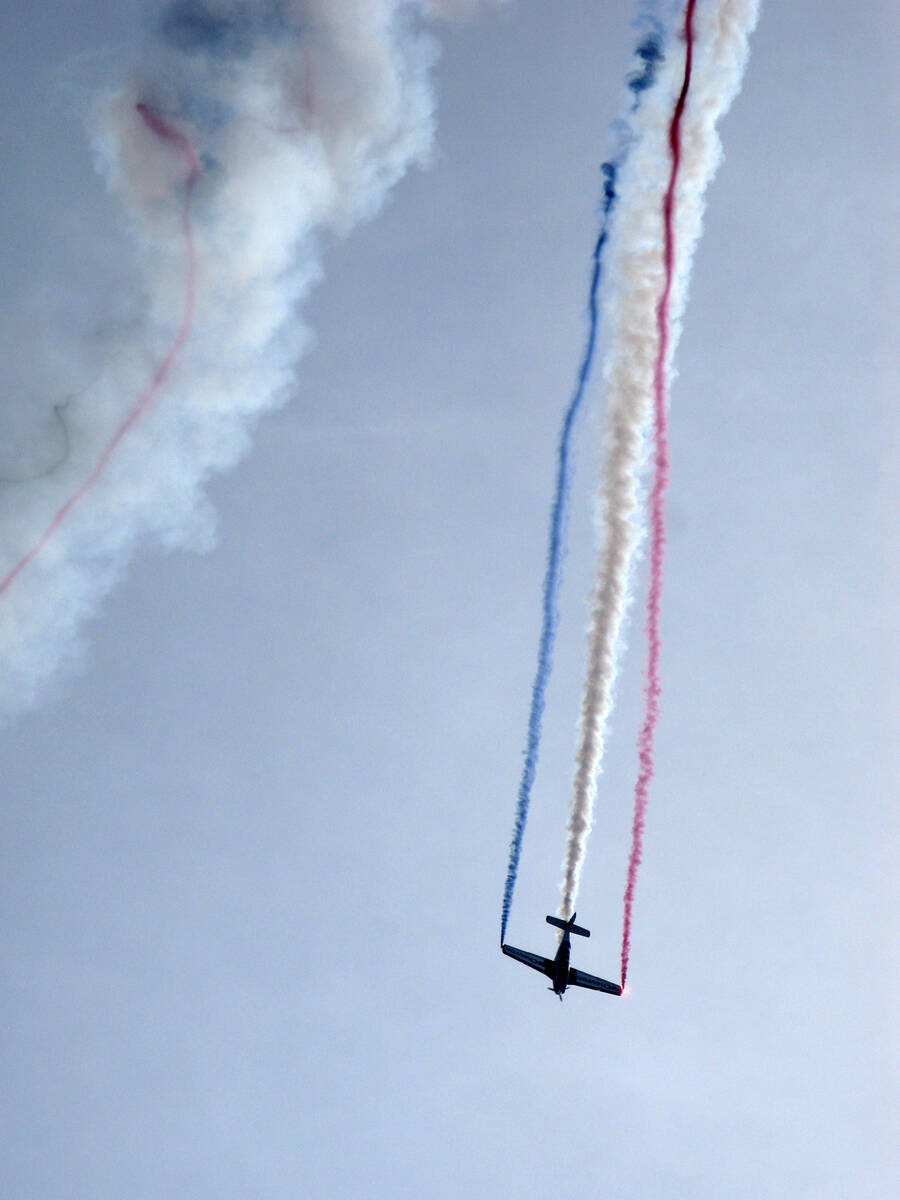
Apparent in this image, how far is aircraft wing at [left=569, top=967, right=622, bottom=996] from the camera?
4350 cm

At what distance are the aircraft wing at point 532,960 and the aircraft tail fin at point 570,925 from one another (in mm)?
3668

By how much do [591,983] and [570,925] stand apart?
457 cm

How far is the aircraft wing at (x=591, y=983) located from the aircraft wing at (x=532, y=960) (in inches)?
27.5

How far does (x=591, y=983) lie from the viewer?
4366 centimetres

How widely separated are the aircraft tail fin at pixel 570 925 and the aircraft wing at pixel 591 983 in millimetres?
3498

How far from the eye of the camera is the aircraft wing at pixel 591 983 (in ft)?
143

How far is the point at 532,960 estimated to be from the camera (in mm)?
44719

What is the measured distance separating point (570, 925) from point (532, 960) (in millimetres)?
5245

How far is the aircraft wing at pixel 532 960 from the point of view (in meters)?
44.0

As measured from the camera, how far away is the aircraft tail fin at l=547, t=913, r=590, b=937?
3962 centimetres

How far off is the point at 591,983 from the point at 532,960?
2.07 meters

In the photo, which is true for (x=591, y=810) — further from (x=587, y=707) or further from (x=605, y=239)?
(x=605, y=239)

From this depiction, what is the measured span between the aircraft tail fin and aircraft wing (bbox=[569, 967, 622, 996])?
3.50m

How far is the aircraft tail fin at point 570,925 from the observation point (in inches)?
1560
